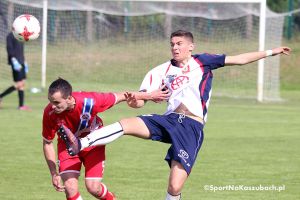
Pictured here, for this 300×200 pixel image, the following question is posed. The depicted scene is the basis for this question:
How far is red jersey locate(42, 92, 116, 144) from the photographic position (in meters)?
7.97

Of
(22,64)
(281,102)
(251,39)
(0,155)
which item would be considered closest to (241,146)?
(0,155)

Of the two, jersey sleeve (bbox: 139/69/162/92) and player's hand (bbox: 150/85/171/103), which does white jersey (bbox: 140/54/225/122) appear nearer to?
jersey sleeve (bbox: 139/69/162/92)

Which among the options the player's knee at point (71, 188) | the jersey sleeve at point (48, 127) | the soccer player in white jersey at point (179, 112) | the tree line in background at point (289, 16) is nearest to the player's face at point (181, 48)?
the soccer player in white jersey at point (179, 112)

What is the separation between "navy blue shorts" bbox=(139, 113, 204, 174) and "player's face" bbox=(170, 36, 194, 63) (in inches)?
26.2

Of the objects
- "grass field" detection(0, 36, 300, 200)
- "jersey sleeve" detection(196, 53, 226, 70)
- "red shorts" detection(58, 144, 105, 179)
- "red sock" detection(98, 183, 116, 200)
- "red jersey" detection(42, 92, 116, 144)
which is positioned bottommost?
"grass field" detection(0, 36, 300, 200)

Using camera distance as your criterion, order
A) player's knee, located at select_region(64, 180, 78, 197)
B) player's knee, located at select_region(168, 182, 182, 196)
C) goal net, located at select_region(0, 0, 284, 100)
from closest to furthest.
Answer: player's knee, located at select_region(64, 180, 78, 197), player's knee, located at select_region(168, 182, 182, 196), goal net, located at select_region(0, 0, 284, 100)

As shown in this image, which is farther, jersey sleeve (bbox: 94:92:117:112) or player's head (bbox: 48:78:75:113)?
jersey sleeve (bbox: 94:92:117:112)

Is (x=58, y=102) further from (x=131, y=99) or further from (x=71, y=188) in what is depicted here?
(x=71, y=188)

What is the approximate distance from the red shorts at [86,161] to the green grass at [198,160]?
1.56 m

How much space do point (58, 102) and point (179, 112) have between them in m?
1.33

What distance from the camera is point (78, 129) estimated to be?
8.13 meters

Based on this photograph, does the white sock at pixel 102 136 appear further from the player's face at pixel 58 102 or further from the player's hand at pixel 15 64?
the player's hand at pixel 15 64

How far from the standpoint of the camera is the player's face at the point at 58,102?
766cm

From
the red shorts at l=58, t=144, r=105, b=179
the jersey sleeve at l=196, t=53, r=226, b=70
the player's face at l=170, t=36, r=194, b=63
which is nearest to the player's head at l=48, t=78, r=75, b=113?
the red shorts at l=58, t=144, r=105, b=179
